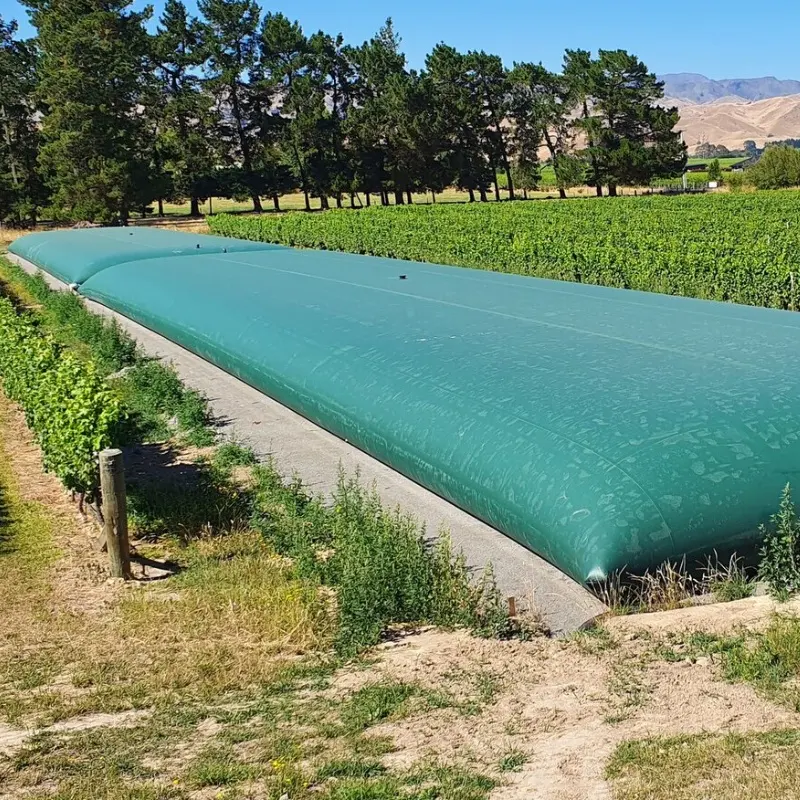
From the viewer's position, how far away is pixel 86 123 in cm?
4828

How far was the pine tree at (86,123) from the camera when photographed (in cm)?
4841

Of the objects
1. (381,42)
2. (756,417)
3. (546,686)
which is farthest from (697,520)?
(381,42)

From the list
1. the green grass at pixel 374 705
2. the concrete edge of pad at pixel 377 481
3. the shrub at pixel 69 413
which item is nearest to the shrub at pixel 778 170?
the concrete edge of pad at pixel 377 481

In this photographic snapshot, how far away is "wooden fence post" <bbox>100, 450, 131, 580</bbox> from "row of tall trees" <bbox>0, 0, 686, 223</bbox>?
50194mm

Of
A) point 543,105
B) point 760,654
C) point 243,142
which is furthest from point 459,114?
point 760,654

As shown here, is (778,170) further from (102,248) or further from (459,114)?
(102,248)

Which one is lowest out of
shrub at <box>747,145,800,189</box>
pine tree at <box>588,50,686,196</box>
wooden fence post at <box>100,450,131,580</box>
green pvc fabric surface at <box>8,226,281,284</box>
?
wooden fence post at <box>100,450,131,580</box>

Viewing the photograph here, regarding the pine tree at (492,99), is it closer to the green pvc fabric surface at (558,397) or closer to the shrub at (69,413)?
the green pvc fabric surface at (558,397)

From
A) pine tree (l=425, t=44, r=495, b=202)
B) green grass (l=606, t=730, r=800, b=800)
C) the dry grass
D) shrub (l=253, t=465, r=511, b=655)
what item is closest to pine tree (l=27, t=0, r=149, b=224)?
pine tree (l=425, t=44, r=495, b=202)

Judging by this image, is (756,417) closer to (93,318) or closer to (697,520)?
(697,520)

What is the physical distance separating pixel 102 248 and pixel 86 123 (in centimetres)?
2373

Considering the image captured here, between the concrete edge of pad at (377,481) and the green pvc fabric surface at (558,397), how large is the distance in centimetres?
25

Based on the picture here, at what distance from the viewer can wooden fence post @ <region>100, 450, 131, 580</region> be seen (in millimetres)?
7402

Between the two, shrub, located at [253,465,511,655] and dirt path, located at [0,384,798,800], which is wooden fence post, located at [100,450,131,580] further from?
shrub, located at [253,465,511,655]
